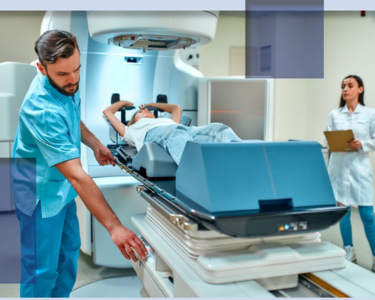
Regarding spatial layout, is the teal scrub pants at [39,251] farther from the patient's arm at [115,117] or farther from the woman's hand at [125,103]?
the woman's hand at [125,103]

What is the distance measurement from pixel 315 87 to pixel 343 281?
3763mm

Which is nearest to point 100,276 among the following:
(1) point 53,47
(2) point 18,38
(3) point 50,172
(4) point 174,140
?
(3) point 50,172

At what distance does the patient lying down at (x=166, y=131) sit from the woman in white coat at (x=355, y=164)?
118 cm

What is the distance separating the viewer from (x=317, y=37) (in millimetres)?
4246

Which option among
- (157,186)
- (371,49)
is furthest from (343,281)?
(371,49)

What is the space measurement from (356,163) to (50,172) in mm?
1990

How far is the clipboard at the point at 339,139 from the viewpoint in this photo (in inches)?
98.7

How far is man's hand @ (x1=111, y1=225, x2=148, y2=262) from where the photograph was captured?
3.75 feet

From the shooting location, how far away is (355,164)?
2.63 metres

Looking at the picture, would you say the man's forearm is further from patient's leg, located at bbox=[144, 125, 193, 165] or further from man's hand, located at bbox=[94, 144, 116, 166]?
patient's leg, located at bbox=[144, 125, 193, 165]

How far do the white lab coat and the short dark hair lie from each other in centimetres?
197

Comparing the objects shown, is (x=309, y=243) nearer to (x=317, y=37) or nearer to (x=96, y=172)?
(x=96, y=172)

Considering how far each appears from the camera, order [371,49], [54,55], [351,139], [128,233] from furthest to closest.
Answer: [371,49], [351,139], [54,55], [128,233]

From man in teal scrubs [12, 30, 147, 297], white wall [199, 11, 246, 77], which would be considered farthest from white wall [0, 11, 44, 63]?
man in teal scrubs [12, 30, 147, 297]
